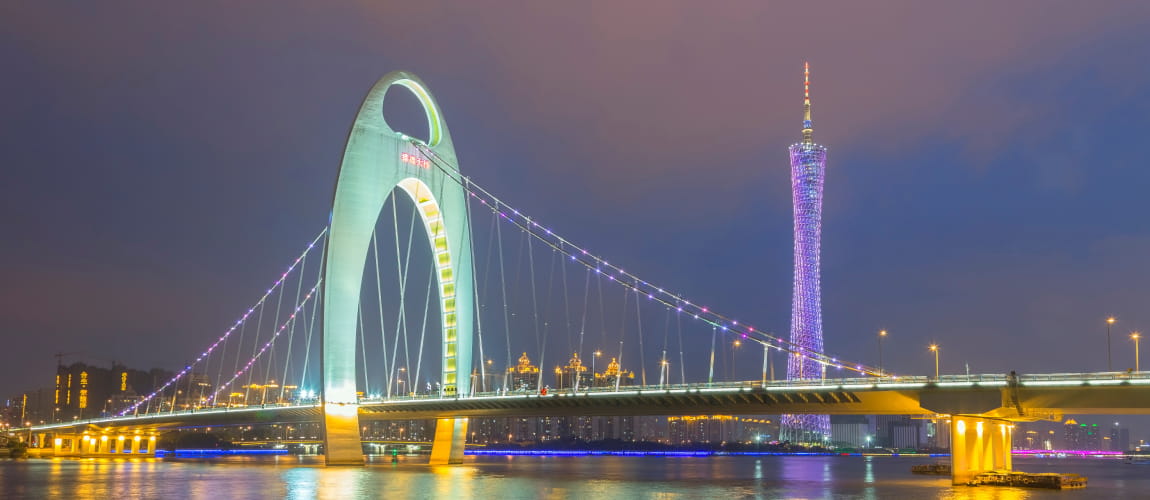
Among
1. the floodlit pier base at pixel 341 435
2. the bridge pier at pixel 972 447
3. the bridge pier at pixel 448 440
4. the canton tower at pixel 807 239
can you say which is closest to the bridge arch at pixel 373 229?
the floodlit pier base at pixel 341 435

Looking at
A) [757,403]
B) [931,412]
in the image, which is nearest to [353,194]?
[757,403]

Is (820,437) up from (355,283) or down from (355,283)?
down

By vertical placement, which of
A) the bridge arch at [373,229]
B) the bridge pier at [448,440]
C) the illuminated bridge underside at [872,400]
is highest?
the bridge arch at [373,229]

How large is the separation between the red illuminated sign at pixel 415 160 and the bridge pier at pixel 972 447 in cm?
3380

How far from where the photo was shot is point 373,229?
208 ft

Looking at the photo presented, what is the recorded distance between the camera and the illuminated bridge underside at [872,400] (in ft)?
147

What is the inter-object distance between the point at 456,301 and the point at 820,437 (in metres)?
93.7

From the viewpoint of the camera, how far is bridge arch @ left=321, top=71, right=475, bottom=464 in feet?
198

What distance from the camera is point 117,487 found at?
163 feet

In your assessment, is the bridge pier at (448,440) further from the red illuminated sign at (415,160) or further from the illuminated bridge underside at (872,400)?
the red illuminated sign at (415,160)

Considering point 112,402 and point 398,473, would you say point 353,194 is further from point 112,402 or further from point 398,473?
point 112,402

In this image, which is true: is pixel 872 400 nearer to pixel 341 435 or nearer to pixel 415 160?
pixel 341 435

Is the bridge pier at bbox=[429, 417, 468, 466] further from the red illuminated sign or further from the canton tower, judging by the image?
the canton tower

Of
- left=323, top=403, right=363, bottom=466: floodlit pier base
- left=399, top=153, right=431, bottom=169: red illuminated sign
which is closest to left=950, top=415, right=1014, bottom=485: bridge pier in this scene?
left=323, top=403, right=363, bottom=466: floodlit pier base
